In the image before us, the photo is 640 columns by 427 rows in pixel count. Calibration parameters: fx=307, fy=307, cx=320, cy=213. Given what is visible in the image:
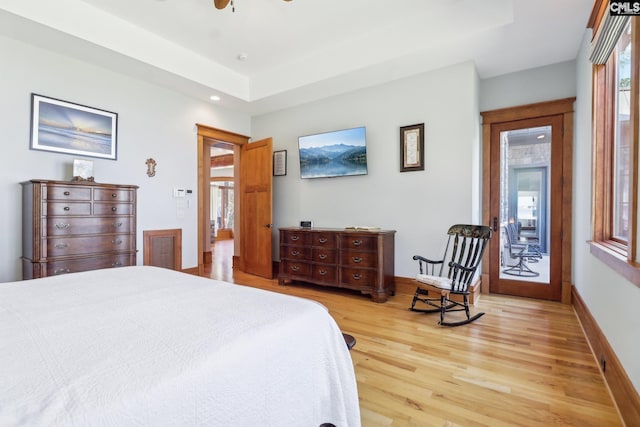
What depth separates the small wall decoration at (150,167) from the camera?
411cm

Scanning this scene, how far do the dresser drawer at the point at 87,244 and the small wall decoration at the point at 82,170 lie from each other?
68 centimetres

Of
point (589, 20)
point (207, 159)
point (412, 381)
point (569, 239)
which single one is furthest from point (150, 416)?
point (207, 159)

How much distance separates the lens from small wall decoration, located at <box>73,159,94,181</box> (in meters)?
3.26

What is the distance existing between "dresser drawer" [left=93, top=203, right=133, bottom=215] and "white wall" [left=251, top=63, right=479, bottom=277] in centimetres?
242

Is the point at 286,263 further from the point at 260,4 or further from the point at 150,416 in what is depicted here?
the point at 150,416

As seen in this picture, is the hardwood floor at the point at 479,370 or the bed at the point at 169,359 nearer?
the bed at the point at 169,359

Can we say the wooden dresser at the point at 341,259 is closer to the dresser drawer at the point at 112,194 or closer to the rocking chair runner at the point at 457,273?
the rocking chair runner at the point at 457,273

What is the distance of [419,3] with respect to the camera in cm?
307

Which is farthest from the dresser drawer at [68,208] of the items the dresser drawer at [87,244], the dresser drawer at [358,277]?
the dresser drawer at [358,277]

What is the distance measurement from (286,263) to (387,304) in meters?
1.62

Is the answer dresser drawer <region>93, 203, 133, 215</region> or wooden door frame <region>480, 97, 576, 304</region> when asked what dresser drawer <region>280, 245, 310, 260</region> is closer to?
dresser drawer <region>93, 203, 133, 215</region>

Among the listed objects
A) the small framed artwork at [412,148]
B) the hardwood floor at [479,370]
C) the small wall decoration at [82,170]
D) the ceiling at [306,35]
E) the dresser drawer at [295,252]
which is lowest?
the hardwood floor at [479,370]

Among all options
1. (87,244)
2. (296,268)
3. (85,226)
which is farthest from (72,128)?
(296,268)

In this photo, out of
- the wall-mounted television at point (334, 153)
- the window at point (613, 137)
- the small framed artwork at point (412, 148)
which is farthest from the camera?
the wall-mounted television at point (334, 153)
